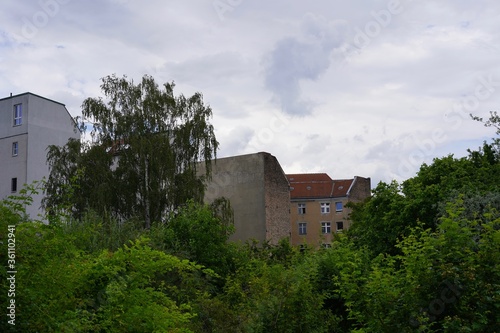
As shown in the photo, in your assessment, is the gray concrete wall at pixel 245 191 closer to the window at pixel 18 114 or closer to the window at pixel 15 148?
the window at pixel 15 148

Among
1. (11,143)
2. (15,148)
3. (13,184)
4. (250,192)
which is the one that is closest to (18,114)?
(11,143)

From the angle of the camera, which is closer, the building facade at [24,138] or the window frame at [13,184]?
the building facade at [24,138]

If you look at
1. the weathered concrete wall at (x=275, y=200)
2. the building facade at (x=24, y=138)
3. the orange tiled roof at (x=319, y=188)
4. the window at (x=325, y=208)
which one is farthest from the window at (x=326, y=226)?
the building facade at (x=24, y=138)

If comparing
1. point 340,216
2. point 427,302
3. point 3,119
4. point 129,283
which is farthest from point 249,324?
point 340,216

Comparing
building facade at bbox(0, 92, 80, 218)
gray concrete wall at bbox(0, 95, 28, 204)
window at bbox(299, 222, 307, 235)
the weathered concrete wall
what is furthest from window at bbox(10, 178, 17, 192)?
window at bbox(299, 222, 307, 235)

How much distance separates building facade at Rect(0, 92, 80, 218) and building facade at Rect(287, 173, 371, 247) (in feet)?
114

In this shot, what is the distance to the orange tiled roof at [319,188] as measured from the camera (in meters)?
80.2

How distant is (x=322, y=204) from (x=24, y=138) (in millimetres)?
40202

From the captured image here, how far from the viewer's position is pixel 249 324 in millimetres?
13562

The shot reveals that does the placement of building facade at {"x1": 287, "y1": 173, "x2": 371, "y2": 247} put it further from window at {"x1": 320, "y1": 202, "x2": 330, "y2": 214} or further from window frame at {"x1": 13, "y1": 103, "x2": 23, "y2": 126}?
window frame at {"x1": 13, "y1": 103, "x2": 23, "y2": 126}

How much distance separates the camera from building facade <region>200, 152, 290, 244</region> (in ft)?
177

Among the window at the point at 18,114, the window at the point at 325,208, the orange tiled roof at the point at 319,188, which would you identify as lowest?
the window at the point at 325,208

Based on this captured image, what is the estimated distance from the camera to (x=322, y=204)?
3164 inches

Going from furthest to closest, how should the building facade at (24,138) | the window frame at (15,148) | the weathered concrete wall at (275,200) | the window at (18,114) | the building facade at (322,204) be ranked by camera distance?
the building facade at (322,204) < the weathered concrete wall at (275,200) < the window at (18,114) < the window frame at (15,148) < the building facade at (24,138)
